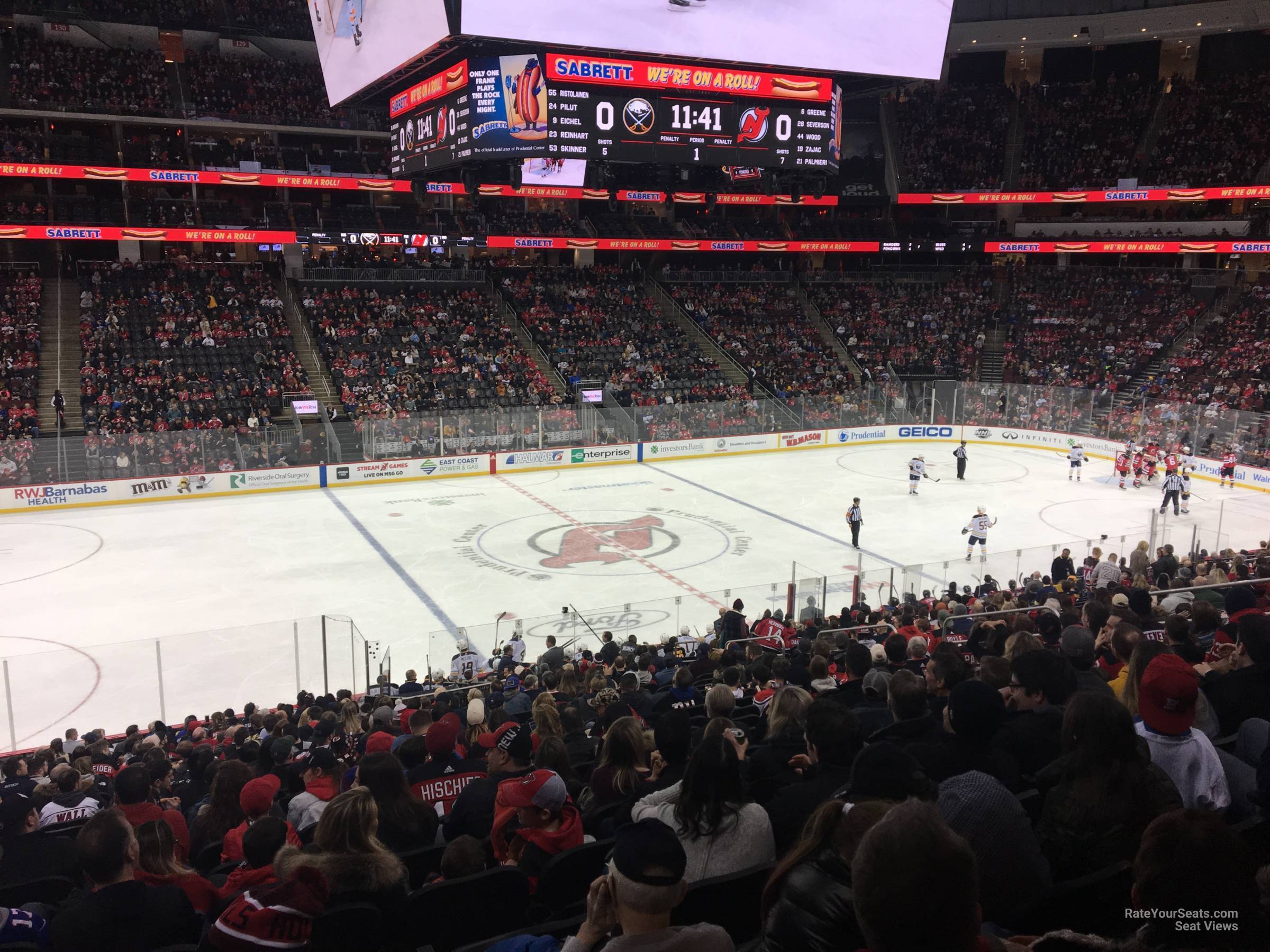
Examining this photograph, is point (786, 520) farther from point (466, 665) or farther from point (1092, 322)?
point (1092, 322)

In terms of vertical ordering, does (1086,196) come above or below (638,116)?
above

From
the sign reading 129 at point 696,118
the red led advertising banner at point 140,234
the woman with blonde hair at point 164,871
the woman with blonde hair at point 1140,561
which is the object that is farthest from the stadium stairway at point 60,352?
the woman with blonde hair at point 164,871

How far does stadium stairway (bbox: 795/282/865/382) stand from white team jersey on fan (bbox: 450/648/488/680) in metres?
31.4

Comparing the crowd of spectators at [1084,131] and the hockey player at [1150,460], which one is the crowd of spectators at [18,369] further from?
the crowd of spectators at [1084,131]

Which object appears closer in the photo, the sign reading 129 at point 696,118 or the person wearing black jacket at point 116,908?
the person wearing black jacket at point 116,908

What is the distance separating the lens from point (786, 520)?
24.2 metres

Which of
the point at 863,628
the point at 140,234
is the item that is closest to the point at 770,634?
the point at 863,628

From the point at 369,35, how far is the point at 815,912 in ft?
65.8

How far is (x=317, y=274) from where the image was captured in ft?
125

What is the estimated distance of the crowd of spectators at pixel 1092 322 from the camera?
1553 inches

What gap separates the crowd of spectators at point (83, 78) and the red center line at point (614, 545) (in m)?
21.5

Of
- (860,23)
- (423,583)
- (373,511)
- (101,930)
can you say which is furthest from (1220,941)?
(373,511)

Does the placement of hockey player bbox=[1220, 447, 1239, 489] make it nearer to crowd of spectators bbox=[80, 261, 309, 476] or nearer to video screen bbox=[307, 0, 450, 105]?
video screen bbox=[307, 0, 450, 105]

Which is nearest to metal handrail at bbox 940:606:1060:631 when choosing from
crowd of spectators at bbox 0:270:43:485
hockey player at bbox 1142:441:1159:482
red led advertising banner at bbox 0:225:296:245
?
hockey player at bbox 1142:441:1159:482
